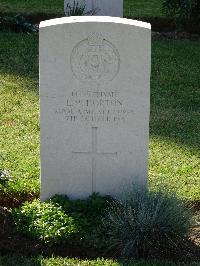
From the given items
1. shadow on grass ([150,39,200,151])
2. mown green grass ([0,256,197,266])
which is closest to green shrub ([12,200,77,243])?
mown green grass ([0,256,197,266])

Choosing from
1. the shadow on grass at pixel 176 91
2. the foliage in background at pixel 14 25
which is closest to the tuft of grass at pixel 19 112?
the foliage in background at pixel 14 25

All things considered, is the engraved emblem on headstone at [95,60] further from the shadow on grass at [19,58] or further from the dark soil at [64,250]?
the shadow on grass at [19,58]

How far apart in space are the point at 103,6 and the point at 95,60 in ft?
21.4

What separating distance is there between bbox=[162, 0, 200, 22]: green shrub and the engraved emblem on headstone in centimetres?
632

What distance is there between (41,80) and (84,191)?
97cm

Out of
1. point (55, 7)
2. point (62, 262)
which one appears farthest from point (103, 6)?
point (62, 262)

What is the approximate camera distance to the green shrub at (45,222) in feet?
16.6

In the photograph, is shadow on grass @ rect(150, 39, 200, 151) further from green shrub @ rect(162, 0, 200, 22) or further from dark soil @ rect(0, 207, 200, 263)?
dark soil @ rect(0, 207, 200, 263)

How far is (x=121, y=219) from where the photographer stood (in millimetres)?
5070

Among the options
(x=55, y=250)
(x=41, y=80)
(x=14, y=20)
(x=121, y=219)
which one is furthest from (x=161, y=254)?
(x=14, y=20)

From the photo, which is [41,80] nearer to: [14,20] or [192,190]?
[192,190]

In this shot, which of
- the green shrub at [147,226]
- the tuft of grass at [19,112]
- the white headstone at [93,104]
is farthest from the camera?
the tuft of grass at [19,112]

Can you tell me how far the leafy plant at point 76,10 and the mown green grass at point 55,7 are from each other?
4.38ft

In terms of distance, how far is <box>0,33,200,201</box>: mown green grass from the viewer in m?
6.30
